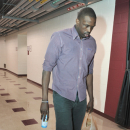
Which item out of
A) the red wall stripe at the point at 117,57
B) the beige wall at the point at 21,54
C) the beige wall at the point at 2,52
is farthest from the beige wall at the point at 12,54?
the red wall stripe at the point at 117,57

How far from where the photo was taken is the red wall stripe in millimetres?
2881

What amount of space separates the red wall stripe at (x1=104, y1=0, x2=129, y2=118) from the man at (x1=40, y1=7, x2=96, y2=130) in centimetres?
177

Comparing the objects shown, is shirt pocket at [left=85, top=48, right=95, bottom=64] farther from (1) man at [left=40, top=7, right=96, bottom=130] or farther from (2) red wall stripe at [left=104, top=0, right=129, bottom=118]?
(2) red wall stripe at [left=104, top=0, right=129, bottom=118]

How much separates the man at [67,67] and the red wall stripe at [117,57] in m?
1.77

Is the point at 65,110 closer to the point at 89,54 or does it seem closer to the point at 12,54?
the point at 89,54

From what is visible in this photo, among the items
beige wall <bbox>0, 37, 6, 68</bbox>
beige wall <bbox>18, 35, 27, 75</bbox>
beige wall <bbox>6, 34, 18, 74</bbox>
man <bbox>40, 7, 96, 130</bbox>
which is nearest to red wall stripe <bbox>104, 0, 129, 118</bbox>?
man <bbox>40, 7, 96, 130</bbox>

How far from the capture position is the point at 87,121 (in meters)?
1.56

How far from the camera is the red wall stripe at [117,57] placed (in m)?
2.88

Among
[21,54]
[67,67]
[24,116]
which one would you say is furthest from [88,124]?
[21,54]

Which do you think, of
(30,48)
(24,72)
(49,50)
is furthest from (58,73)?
(24,72)

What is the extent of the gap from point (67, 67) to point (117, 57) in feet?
6.45

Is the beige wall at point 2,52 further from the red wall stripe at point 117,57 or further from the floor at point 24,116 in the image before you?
the red wall stripe at point 117,57

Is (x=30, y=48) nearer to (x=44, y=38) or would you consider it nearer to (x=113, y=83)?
(x=44, y=38)

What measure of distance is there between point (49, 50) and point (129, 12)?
204cm
